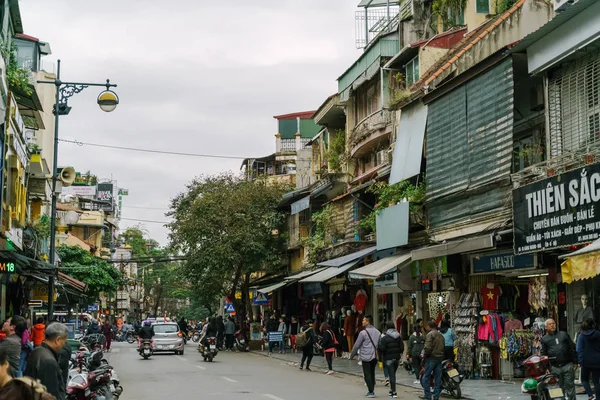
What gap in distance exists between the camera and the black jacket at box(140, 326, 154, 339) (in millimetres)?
38188

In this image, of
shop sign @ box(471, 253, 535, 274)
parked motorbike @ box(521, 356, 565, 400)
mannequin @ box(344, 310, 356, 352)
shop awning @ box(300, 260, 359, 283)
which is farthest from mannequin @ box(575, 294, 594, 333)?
mannequin @ box(344, 310, 356, 352)

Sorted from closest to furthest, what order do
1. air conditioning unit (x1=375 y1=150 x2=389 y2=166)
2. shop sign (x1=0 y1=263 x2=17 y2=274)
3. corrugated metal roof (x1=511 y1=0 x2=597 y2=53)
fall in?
corrugated metal roof (x1=511 y1=0 x2=597 y2=53) → shop sign (x1=0 y1=263 x2=17 y2=274) → air conditioning unit (x1=375 y1=150 x2=389 y2=166)

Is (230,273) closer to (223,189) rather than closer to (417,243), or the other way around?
(223,189)

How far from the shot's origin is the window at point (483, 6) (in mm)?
26047

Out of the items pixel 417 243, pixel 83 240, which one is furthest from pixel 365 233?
pixel 83 240

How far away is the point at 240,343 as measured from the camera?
4553 cm

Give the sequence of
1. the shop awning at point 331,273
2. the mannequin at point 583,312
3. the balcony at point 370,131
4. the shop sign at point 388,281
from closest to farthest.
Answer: the mannequin at point 583,312, the shop sign at point 388,281, the shop awning at point 331,273, the balcony at point 370,131

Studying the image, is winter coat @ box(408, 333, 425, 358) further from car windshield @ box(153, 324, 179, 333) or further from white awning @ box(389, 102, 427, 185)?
car windshield @ box(153, 324, 179, 333)

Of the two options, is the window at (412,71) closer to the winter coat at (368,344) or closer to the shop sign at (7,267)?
the winter coat at (368,344)

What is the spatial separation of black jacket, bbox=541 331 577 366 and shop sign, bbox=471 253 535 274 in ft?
18.0

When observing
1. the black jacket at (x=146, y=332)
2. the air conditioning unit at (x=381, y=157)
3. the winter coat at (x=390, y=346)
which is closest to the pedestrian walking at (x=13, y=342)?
the winter coat at (x=390, y=346)

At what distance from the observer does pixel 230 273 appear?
4866cm

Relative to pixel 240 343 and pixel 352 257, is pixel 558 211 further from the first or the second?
pixel 240 343

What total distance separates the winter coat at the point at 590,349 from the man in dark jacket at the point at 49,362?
9.26 meters
